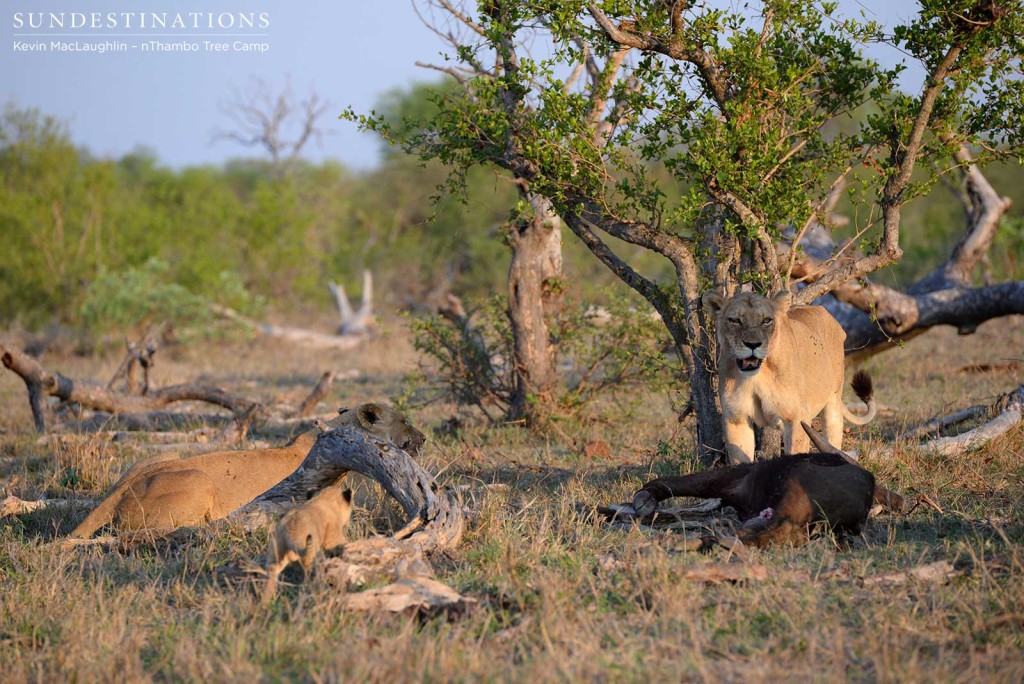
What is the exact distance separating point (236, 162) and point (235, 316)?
125 ft

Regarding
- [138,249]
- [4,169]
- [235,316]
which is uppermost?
[4,169]

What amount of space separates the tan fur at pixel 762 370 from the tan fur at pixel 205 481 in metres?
2.21

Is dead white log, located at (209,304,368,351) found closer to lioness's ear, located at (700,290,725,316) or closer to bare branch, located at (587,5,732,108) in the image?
bare branch, located at (587,5,732,108)

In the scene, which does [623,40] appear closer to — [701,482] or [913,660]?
[701,482]

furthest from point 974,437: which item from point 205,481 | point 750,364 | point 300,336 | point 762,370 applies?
point 300,336

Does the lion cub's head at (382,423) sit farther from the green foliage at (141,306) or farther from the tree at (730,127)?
the green foliage at (141,306)

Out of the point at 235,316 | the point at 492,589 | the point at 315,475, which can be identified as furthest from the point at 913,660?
the point at 235,316

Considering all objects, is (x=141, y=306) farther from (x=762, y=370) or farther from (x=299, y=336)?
(x=762, y=370)

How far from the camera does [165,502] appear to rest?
596cm

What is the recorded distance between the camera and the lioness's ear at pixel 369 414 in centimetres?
693

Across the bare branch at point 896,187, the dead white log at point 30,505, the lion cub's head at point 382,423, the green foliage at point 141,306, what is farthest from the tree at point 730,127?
the green foliage at point 141,306

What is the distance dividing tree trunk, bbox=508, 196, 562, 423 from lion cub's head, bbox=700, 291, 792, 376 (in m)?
3.50

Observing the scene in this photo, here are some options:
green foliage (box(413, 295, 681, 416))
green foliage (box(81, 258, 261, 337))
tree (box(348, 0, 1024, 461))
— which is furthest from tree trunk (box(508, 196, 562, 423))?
green foliage (box(81, 258, 261, 337))

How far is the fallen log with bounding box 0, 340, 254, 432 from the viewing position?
955cm
